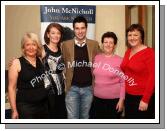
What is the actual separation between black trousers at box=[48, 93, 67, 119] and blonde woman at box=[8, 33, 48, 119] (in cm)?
4

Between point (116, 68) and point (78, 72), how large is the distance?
32cm

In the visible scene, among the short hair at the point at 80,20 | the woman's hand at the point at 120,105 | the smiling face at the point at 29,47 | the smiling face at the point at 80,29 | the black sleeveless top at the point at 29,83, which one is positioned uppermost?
the short hair at the point at 80,20

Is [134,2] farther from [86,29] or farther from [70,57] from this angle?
[70,57]

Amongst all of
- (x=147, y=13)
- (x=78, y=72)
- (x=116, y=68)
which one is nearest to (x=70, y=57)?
(x=78, y=72)

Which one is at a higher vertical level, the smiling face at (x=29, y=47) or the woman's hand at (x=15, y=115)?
the smiling face at (x=29, y=47)

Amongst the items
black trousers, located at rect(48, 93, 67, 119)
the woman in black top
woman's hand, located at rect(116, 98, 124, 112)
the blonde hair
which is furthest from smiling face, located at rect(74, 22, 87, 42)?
woman's hand, located at rect(116, 98, 124, 112)

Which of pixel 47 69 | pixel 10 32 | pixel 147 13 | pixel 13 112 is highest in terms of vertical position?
pixel 147 13

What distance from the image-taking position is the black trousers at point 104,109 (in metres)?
2.49

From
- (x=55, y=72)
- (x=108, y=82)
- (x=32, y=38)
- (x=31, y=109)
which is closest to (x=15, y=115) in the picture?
(x=31, y=109)

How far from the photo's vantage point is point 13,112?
8.12ft

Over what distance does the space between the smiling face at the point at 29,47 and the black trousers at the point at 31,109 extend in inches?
16.5

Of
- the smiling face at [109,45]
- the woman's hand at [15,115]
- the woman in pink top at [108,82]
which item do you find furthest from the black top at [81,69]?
the woman's hand at [15,115]

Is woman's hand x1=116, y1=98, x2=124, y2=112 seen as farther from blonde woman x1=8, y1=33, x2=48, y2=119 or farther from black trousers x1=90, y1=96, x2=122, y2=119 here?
blonde woman x1=8, y1=33, x2=48, y2=119

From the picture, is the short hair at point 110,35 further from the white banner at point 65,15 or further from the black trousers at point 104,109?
the black trousers at point 104,109
